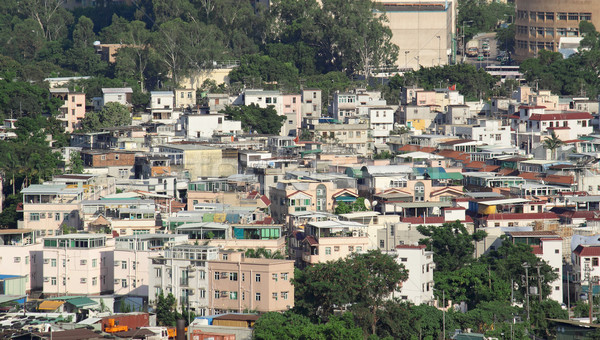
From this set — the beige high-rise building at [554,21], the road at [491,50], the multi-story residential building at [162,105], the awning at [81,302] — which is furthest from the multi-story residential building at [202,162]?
the road at [491,50]

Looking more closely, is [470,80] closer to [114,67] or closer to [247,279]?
[114,67]

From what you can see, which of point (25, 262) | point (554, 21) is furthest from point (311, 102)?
point (25, 262)

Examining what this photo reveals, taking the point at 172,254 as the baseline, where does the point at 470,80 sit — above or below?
above

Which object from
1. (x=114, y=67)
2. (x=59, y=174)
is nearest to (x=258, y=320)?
(x=59, y=174)

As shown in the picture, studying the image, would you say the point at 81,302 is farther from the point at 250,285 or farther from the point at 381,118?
the point at 381,118

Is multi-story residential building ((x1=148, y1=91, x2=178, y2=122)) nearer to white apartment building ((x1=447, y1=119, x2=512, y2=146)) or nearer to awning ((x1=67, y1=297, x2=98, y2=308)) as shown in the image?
white apartment building ((x1=447, y1=119, x2=512, y2=146))

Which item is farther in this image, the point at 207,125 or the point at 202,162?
the point at 207,125
